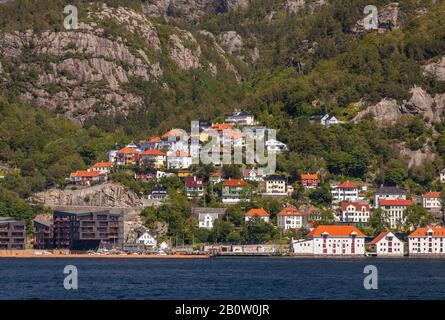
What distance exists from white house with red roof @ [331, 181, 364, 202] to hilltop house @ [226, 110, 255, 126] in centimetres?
3029

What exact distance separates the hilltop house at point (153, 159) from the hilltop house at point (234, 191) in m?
15.5

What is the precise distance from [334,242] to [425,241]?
32.5ft

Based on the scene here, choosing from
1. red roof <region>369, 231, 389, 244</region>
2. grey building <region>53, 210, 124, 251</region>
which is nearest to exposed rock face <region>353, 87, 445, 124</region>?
red roof <region>369, 231, 389, 244</region>

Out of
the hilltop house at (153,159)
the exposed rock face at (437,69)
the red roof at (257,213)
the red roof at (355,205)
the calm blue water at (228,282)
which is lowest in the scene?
the calm blue water at (228,282)

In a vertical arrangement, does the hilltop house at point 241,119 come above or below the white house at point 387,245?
above

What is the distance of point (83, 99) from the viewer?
193625 mm

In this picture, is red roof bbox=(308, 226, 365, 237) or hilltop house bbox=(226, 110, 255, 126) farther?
hilltop house bbox=(226, 110, 255, 126)

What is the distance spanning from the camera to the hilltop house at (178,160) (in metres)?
152

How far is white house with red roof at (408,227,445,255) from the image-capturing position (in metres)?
124

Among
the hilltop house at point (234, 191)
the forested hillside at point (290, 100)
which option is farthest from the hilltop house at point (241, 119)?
the hilltop house at point (234, 191)

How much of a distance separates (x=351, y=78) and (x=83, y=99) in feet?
158

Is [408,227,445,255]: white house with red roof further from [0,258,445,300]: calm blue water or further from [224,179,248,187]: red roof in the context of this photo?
[224,179,248,187]: red roof

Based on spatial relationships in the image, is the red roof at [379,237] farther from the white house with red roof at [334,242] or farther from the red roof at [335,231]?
the red roof at [335,231]

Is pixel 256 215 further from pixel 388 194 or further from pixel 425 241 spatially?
pixel 425 241
